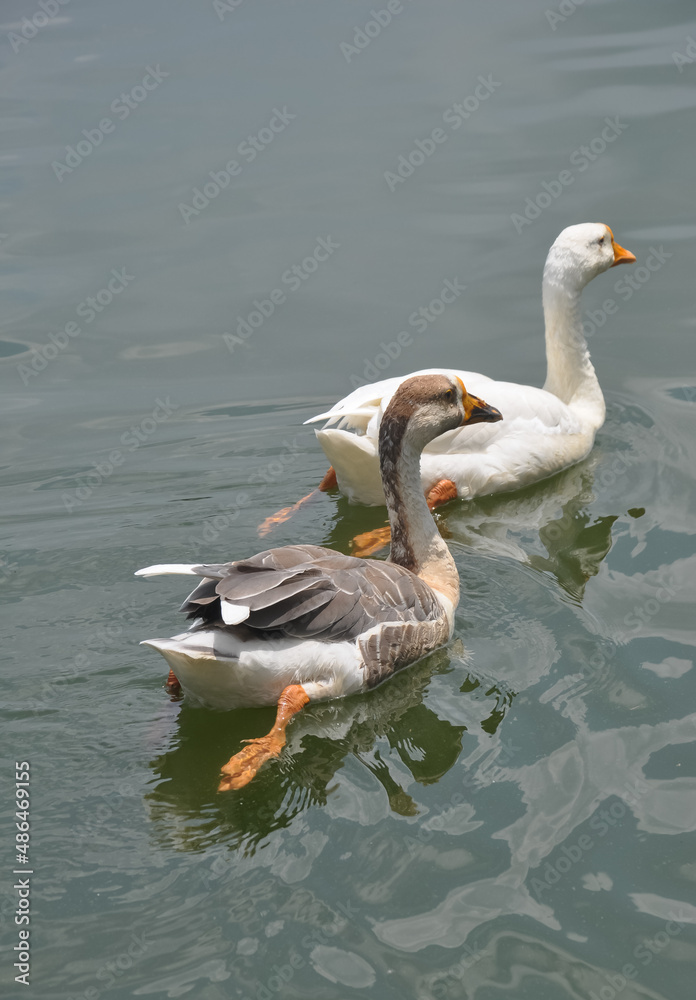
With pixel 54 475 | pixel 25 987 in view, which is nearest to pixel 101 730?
pixel 25 987

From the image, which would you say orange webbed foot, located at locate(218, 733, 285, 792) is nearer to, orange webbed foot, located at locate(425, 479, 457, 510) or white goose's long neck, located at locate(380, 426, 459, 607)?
white goose's long neck, located at locate(380, 426, 459, 607)

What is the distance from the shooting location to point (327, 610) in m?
6.02

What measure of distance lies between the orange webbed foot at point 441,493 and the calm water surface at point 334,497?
0.61 feet

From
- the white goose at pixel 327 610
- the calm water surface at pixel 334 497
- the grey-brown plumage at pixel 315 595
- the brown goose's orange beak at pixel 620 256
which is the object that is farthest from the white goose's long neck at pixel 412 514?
the brown goose's orange beak at pixel 620 256

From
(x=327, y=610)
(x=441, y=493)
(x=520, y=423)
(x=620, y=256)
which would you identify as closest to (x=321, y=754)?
(x=327, y=610)

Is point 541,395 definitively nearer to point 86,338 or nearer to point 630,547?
point 630,547

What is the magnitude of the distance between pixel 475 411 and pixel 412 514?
0.84m

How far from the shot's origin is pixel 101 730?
5.96 m

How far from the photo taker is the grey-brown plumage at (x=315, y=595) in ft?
18.6

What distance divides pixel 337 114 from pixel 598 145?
3.38 meters

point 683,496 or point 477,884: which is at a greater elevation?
point 477,884

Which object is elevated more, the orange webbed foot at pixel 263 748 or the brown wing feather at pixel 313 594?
the brown wing feather at pixel 313 594

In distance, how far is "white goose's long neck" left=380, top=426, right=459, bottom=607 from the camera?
7.14 m

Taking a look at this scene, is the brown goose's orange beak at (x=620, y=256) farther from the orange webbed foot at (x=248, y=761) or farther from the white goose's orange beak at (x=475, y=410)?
the orange webbed foot at (x=248, y=761)
